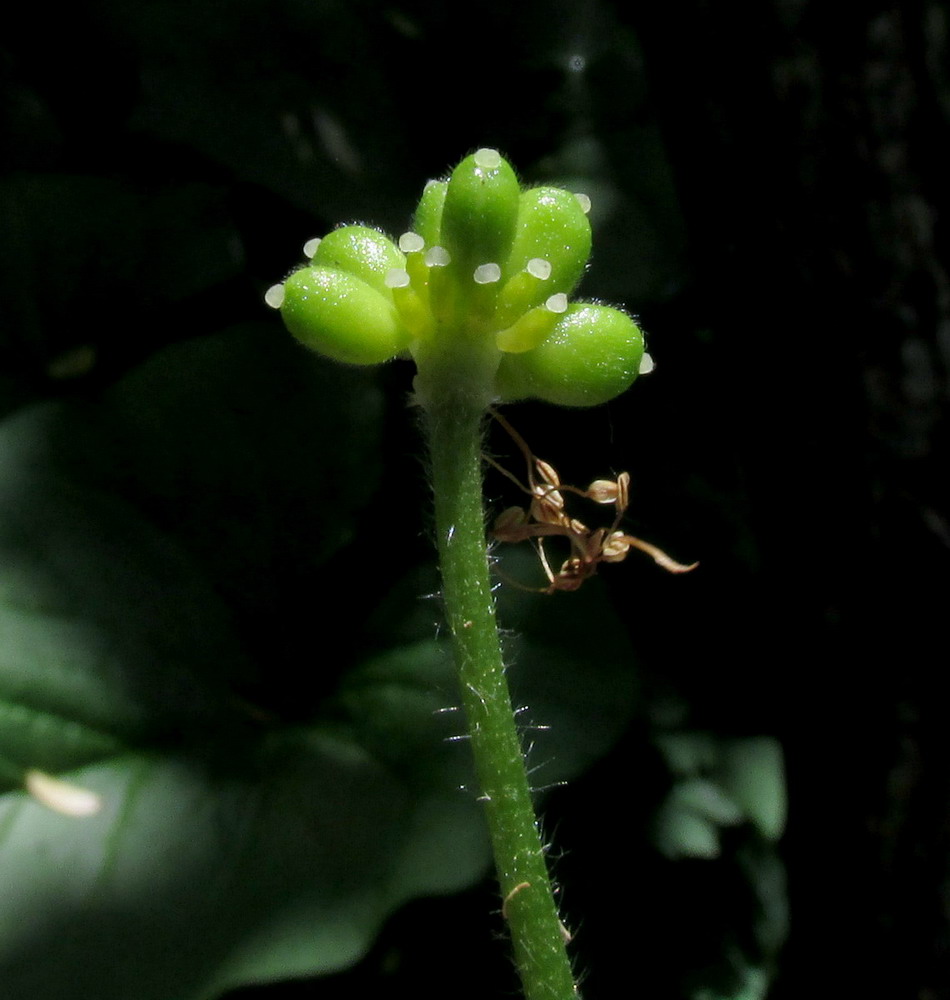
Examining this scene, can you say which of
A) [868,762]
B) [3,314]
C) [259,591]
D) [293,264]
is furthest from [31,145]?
[868,762]

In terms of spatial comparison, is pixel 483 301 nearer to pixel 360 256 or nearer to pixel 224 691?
pixel 360 256

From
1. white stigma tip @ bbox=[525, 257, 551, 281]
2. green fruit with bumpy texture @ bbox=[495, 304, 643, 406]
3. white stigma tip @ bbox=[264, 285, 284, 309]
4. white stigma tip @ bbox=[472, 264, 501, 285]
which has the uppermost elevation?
white stigma tip @ bbox=[264, 285, 284, 309]

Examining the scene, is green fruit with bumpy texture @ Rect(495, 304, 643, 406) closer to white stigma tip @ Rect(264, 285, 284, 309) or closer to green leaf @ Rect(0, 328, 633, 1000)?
white stigma tip @ Rect(264, 285, 284, 309)

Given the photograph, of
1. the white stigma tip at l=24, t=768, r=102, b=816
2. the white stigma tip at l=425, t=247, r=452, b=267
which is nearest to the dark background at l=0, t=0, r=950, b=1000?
the white stigma tip at l=24, t=768, r=102, b=816

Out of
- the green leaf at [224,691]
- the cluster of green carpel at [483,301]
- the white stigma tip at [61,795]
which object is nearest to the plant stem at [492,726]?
the cluster of green carpel at [483,301]

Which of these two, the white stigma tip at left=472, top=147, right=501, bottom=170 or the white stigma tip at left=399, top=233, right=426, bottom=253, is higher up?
the white stigma tip at left=472, top=147, right=501, bottom=170

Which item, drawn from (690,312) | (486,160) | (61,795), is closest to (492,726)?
(486,160)

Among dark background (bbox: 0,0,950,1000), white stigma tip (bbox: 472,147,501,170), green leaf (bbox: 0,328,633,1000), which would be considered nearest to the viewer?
white stigma tip (bbox: 472,147,501,170)

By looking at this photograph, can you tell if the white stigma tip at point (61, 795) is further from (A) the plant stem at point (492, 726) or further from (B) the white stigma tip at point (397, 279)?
(B) the white stigma tip at point (397, 279)

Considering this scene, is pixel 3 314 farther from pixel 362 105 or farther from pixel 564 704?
pixel 564 704
